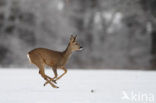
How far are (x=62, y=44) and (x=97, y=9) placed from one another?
216 inches

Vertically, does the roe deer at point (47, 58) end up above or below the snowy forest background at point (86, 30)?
above

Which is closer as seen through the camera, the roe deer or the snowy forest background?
the roe deer

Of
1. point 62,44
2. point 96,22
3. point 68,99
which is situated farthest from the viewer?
point 96,22

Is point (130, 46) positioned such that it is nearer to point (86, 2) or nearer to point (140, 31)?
point (140, 31)

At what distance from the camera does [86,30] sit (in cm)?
3588

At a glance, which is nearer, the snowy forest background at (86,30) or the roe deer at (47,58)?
the roe deer at (47,58)

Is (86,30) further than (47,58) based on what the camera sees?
Yes

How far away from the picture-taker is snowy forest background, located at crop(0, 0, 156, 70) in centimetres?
3088

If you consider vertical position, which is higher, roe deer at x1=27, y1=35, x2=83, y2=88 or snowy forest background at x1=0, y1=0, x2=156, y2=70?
roe deer at x1=27, y1=35, x2=83, y2=88

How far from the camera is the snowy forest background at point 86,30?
3088 cm

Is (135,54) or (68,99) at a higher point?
(68,99)

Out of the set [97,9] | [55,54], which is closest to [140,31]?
[97,9]

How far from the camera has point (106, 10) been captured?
36.2m

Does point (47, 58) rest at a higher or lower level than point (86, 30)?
higher
